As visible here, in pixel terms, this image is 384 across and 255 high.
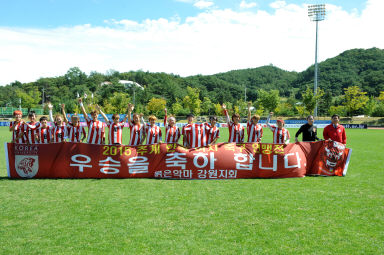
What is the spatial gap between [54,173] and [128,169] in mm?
2079

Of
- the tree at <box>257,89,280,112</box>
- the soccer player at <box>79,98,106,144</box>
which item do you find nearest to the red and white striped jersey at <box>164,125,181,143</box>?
the soccer player at <box>79,98,106,144</box>

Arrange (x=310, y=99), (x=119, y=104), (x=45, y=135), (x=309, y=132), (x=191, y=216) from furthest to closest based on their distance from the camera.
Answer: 1. (x=119, y=104)
2. (x=310, y=99)
3. (x=309, y=132)
4. (x=45, y=135)
5. (x=191, y=216)

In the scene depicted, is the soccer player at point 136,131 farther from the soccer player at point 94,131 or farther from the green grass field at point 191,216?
the green grass field at point 191,216

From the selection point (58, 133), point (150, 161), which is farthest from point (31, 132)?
point (150, 161)

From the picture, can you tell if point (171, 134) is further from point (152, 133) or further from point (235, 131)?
point (235, 131)

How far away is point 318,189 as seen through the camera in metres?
6.78

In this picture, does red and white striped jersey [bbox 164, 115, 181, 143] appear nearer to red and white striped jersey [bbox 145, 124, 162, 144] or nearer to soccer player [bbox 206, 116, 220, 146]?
red and white striped jersey [bbox 145, 124, 162, 144]

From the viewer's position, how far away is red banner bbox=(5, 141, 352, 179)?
7.71 metres

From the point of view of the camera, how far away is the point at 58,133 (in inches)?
331

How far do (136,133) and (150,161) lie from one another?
102cm

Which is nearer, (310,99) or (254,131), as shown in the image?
(254,131)

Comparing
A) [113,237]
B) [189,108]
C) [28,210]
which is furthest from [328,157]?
[189,108]

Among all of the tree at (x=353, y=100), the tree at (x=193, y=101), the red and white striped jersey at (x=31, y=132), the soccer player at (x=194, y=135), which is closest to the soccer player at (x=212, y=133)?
the soccer player at (x=194, y=135)

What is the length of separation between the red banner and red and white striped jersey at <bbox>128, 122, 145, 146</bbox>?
50 cm
